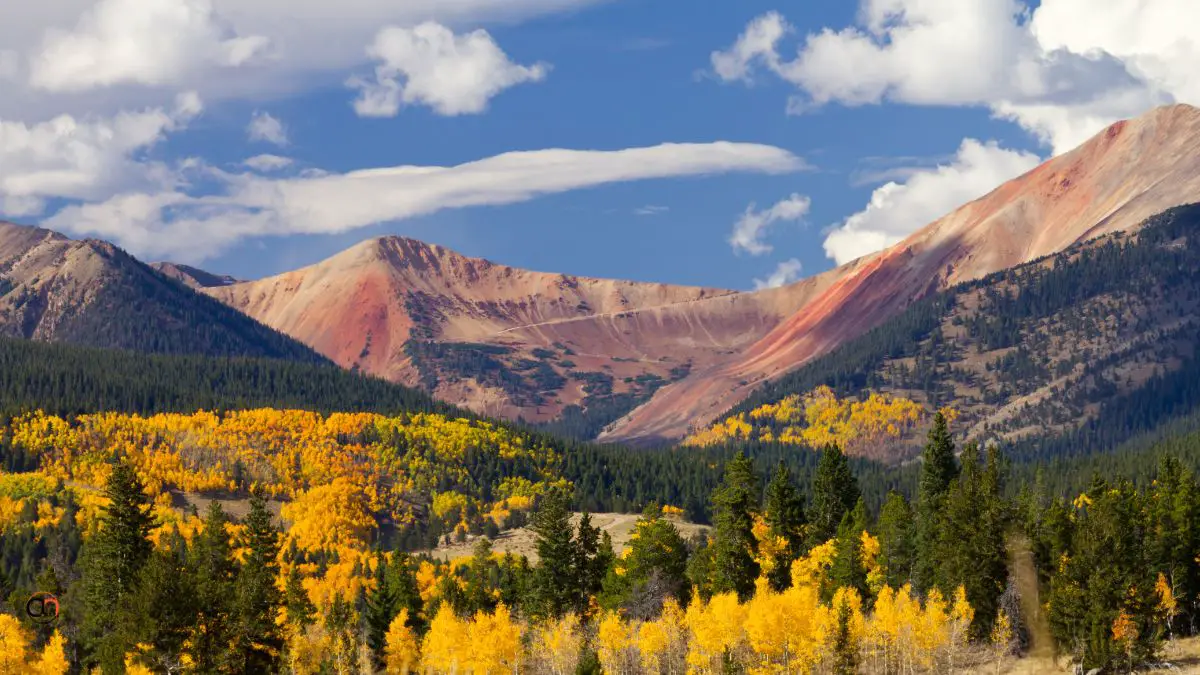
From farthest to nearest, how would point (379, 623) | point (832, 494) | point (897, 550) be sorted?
point (832, 494)
point (379, 623)
point (897, 550)

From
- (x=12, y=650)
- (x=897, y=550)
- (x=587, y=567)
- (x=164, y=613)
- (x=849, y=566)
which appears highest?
(x=164, y=613)

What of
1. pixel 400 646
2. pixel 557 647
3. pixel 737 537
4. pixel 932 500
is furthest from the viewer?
pixel 400 646

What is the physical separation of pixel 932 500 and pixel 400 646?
55099 millimetres

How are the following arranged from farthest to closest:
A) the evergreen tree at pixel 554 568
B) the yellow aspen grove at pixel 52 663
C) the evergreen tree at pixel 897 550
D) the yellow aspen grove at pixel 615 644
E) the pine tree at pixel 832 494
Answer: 1. the pine tree at pixel 832 494
2. the evergreen tree at pixel 897 550
3. the evergreen tree at pixel 554 568
4. the yellow aspen grove at pixel 615 644
5. the yellow aspen grove at pixel 52 663

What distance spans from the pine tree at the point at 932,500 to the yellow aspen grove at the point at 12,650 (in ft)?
251

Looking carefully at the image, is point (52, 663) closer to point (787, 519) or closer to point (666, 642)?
point (666, 642)

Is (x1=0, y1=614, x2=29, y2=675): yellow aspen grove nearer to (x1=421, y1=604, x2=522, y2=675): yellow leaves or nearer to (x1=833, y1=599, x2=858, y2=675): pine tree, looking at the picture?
(x1=421, y1=604, x2=522, y2=675): yellow leaves

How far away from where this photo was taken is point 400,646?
504 feet

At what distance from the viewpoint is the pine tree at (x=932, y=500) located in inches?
5236

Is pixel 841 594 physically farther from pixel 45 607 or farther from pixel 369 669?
pixel 45 607

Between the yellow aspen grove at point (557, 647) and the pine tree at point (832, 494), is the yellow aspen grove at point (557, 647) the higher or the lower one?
the lower one

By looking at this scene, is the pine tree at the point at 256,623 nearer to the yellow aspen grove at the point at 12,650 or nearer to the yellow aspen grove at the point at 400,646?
the yellow aspen grove at the point at 12,650

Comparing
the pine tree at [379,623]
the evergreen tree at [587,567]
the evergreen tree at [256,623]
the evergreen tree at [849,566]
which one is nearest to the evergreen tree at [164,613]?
the evergreen tree at [256,623]

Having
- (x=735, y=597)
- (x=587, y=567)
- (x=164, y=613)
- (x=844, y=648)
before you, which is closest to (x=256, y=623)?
(x=164, y=613)
